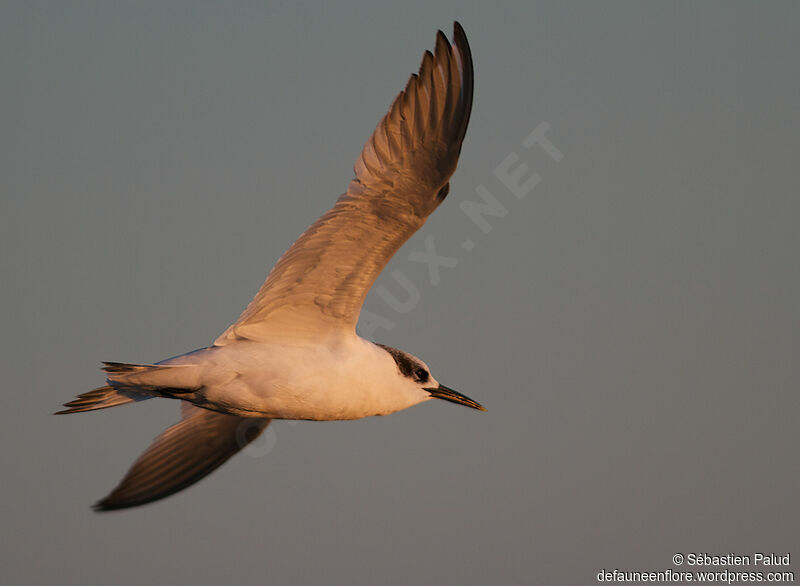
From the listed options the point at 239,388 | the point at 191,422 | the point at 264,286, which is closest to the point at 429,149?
the point at 264,286

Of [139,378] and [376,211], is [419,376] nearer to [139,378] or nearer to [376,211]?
[376,211]

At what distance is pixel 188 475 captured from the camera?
43.0 ft

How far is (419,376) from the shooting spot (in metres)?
11.6

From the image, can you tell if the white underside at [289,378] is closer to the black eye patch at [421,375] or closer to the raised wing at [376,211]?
the raised wing at [376,211]

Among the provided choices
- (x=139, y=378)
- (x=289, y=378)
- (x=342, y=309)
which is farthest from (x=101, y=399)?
(x=342, y=309)

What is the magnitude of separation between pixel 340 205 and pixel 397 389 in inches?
96.6

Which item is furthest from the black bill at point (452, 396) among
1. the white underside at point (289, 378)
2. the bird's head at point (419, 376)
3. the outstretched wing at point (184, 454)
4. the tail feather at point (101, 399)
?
the tail feather at point (101, 399)

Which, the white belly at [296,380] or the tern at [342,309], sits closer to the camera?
the tern at [342,309]

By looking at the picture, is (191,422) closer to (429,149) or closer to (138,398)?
(138,398)

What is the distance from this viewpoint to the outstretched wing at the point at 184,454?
1284 centimetres

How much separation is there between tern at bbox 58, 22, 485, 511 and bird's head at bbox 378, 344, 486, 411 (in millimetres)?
16

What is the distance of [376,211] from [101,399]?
12.0 feet

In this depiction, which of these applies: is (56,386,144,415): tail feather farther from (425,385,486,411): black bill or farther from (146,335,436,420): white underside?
(425,385,486,411): black bill

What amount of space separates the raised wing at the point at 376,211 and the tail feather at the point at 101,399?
1119mm
